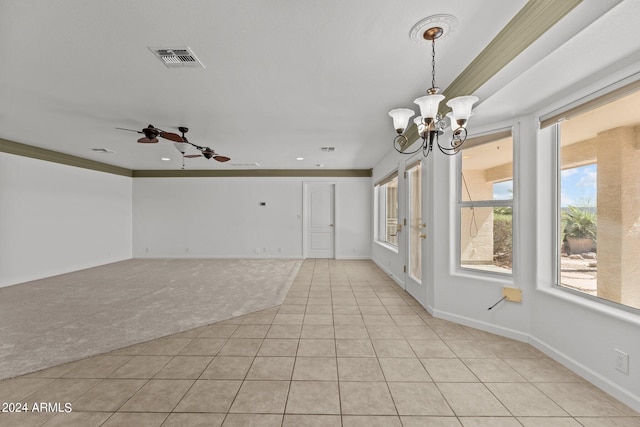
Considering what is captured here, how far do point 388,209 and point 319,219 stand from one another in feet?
6.97

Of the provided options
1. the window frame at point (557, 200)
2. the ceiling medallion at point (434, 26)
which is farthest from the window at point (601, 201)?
the ceiling medallion at point (434, 26)

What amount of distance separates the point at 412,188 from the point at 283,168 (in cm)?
413

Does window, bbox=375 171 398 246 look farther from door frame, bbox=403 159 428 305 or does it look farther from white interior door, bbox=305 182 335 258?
white interior door, bbox=305 182 335 258

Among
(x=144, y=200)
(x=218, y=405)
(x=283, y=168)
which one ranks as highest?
(x=283, y=168)

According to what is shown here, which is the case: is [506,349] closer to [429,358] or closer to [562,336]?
[562,336]

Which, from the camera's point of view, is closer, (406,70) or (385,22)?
(385,22)

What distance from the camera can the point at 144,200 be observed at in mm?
7707

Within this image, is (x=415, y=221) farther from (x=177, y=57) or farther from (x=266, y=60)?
(x=177, y=57)

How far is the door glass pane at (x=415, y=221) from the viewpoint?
4.09 m

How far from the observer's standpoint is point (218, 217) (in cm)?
769

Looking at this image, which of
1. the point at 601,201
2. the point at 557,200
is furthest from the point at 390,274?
the point at 601,201

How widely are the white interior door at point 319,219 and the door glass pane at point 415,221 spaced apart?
342 centimetres

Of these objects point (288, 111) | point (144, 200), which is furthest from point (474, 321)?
point (144, 200)

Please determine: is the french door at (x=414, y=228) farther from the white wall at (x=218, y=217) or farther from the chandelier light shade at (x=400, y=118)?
the white wall at (x=218, y=217)
